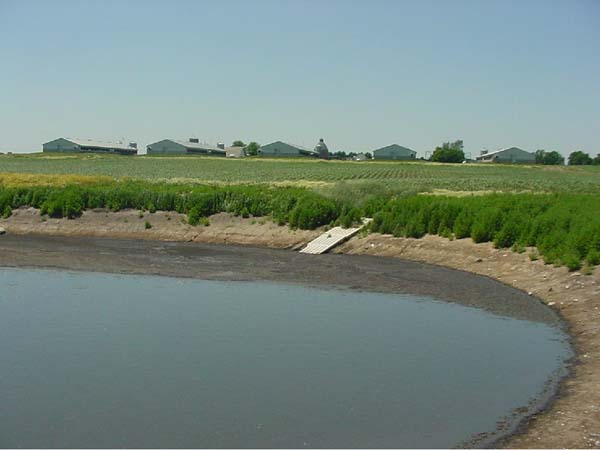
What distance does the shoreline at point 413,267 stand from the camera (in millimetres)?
11617

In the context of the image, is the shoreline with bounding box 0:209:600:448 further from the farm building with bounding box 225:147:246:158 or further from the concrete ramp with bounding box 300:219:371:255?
the farm building with bounding box 225:147:246:158

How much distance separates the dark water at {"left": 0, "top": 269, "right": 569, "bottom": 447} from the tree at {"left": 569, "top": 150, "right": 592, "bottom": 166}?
12618 cm

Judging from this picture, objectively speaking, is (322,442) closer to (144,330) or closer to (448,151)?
(144,330)

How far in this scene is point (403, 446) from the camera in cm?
1017

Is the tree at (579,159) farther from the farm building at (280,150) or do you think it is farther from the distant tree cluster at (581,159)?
the farm building at (280,150)

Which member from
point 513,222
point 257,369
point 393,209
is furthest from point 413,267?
point 257,369

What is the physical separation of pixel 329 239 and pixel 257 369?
20594mm

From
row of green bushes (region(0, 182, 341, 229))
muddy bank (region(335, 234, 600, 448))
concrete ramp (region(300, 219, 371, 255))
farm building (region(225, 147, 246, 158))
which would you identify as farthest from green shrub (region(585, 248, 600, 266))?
farm building (region(225, 147, 246, 158))

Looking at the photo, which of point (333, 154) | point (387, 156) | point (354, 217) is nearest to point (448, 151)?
point (387, 156)

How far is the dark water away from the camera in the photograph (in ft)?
35.4

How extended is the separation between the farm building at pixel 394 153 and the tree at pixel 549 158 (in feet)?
76.1

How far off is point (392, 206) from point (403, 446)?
25998mm

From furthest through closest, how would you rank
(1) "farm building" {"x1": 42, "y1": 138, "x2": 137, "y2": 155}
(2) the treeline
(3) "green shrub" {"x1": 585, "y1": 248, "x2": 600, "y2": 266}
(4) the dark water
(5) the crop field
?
(1) "farm building" {"x1": 42, "y1": 138, "x2": 137, "y2": 155}
(5) the crop field
(2) the treeline
(3) "green shrub" {"x1": 585, "y1": 248, "x2": 600, "y2": 266}
(4) the dark water

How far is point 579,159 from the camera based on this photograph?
13912 centimetres
